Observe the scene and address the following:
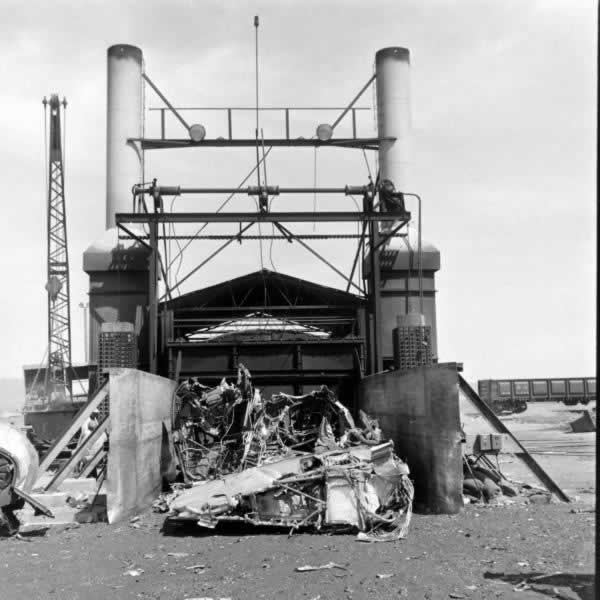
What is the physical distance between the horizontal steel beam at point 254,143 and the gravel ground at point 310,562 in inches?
516

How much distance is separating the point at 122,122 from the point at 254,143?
4.45 meters

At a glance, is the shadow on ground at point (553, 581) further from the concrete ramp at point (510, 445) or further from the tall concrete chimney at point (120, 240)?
the tall concrete chimney at point (120, 240)

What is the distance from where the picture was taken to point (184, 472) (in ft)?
43.0

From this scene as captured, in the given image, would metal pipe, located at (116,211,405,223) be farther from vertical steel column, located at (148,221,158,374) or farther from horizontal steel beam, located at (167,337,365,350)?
horizontal steel beam, located at (167,337,365,350)

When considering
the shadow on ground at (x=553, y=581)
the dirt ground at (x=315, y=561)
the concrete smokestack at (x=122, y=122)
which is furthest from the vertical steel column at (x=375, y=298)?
the shadow on ground at (x=553, y=581)

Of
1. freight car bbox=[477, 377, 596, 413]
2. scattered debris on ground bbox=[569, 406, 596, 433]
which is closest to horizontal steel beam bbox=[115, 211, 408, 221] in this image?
scattered debris on ground bbox=[569, 406, 596, 433]

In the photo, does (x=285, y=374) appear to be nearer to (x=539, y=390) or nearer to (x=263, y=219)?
(x=263, y=219)

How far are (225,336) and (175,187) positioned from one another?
3.93 metres

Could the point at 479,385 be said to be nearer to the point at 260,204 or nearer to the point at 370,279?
the point at 370,279

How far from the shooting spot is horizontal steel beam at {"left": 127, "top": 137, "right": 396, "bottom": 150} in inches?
813

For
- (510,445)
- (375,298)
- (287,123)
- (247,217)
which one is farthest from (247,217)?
(510,445)

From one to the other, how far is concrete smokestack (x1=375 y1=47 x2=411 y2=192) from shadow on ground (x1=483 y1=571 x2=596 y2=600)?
16.3m

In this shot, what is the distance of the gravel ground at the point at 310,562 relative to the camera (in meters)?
6.63

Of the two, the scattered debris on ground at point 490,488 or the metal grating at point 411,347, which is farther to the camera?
the metal grating at point 411,347
